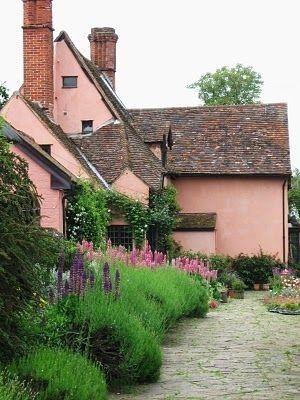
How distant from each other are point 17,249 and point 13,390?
67.8 inches

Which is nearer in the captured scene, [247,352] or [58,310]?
[58,310]

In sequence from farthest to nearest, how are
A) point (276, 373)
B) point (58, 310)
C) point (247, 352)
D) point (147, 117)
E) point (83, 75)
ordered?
point (147, 117) < point (83, 75) < point (247, 352) < point (276, 373) < point (58, 310)

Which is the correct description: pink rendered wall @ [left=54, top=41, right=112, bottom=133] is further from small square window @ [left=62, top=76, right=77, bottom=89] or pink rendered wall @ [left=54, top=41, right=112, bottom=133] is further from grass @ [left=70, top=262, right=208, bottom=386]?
grass @ [left=70, top=262, right=208, bottom=386]

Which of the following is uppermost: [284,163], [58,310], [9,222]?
[284,163]

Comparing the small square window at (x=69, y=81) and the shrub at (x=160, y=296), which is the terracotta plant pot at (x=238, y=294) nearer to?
the shrub at (x=160, y=296)

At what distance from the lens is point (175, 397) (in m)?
9.46

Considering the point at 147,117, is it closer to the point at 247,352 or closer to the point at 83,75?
the point at 83,75

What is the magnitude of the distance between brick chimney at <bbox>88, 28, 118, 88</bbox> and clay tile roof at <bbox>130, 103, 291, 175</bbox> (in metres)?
2.75

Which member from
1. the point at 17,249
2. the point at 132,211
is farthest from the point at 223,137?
the point at 17,249

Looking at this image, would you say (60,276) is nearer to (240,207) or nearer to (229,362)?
(229,362)

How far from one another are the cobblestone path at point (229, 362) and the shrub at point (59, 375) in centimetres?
129

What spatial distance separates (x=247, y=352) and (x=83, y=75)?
2332cm

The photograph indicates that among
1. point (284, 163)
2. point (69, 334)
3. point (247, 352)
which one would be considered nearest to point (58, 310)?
point (69, 334)

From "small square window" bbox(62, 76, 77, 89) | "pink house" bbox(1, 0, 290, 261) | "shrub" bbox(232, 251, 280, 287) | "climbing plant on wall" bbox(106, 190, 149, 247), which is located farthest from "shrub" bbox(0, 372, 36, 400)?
"shrub" bbox(232, 251, 280, 287)
